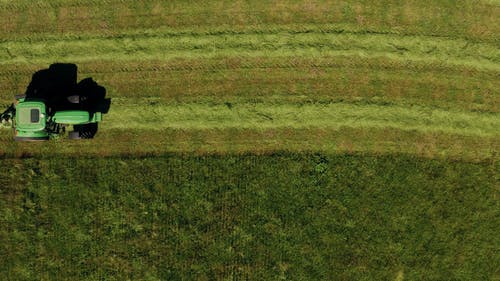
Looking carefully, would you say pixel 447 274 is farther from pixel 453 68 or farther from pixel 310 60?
pixel 310 60

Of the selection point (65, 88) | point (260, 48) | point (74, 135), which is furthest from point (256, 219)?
point (65, 88)

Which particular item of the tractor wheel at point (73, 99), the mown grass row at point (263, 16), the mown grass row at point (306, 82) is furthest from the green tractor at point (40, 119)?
the mown grass row at point (263, 16)

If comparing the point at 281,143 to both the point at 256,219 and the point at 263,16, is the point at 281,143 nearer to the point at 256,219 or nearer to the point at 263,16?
the point at 256,219

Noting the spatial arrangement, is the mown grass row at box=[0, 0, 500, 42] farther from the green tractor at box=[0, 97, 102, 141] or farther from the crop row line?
the green tractor at box=[0, 97, 102, 141]

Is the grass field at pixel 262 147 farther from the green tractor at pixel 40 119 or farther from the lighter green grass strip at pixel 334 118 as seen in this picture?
the green tractor at pixel 40 119

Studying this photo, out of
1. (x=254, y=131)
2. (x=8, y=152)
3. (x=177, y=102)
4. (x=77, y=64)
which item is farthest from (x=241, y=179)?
(x=8, y=152)
